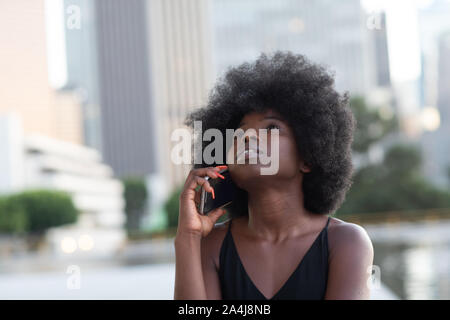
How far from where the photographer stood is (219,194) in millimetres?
1542

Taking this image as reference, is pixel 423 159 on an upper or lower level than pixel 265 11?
lower

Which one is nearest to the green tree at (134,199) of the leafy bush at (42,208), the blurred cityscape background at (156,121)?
the blurred cityscape background at (156,121)

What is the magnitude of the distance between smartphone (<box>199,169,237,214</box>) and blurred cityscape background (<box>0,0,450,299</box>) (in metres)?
6.93

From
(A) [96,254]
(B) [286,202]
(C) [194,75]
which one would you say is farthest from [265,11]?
(B) [286,202]

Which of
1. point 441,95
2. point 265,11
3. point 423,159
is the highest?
point 265,11

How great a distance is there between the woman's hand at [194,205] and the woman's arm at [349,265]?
375mm

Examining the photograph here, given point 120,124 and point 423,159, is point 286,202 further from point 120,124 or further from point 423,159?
point 120,124

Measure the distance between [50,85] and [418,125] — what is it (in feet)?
237

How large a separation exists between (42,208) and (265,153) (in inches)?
1000

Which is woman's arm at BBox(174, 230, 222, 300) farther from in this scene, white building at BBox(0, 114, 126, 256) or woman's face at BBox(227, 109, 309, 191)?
white building at BBox(0, 114, 126, 256)

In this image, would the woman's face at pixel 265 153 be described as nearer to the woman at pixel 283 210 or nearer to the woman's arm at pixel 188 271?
the woman at pixel 283 210

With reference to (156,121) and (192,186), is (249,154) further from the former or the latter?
(156,121)

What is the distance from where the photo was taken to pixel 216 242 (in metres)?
1.58
